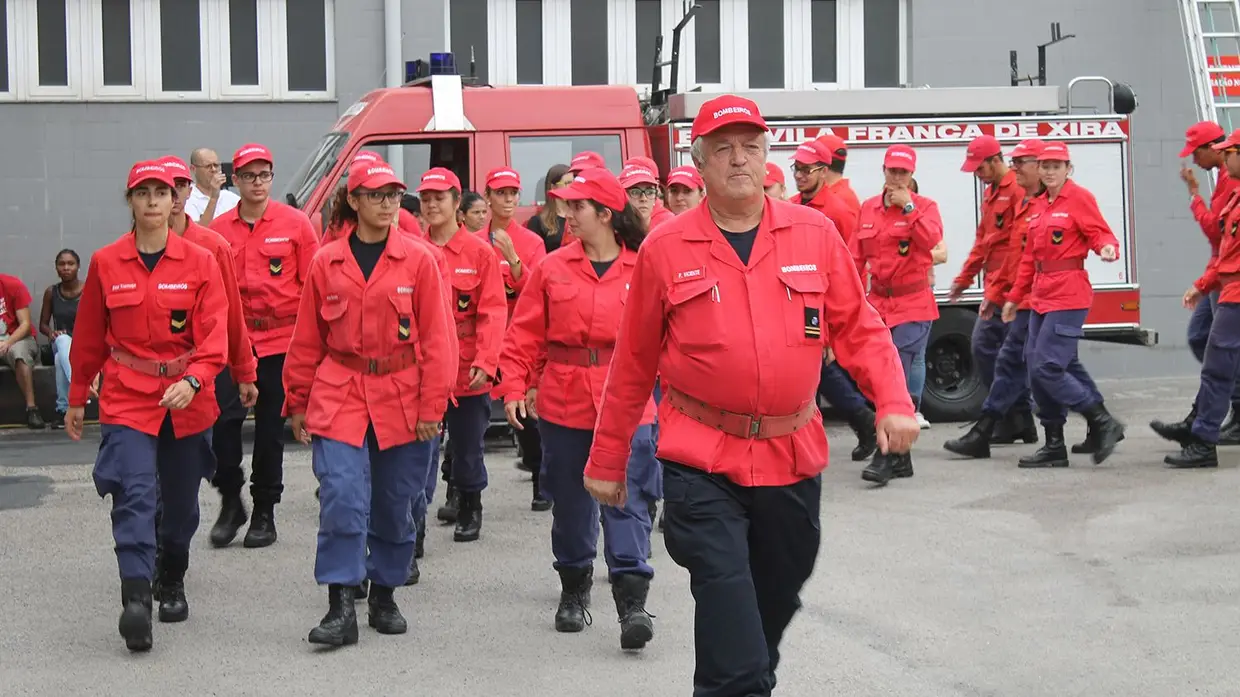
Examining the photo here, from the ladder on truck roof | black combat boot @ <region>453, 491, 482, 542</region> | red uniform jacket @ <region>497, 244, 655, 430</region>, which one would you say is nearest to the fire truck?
the ladder on truck roof

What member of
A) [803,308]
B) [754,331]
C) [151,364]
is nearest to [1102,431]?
[151,364]

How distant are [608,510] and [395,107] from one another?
6381 millimetres

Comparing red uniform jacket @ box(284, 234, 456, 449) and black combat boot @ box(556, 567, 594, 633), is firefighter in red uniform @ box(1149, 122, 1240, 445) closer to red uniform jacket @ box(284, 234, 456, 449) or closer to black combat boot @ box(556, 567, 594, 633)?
black combat boot @ box(556, 567, 594, 633)

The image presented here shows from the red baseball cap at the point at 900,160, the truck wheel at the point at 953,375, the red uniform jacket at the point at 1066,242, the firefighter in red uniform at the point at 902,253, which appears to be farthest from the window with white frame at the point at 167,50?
the red uniform jacket at the point at 1066,242

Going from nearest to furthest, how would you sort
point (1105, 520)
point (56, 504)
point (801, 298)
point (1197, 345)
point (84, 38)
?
point (801, 298) < point (1105, 520) < point (56, 504) < point (1197, 345) < point (84, 38)

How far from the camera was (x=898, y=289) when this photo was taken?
37.4 feet

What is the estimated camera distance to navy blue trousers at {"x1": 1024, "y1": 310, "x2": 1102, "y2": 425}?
37.1ft

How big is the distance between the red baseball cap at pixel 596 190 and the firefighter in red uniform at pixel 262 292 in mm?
2383

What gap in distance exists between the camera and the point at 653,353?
5.34 m

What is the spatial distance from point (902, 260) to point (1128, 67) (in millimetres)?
7672

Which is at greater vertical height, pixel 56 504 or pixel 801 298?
pixel 801 298

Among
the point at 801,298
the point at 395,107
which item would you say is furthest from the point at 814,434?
the point at 395,107

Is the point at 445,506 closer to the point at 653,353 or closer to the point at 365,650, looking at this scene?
the point at 365,650

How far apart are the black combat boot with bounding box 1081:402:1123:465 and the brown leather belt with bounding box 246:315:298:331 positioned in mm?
5138
